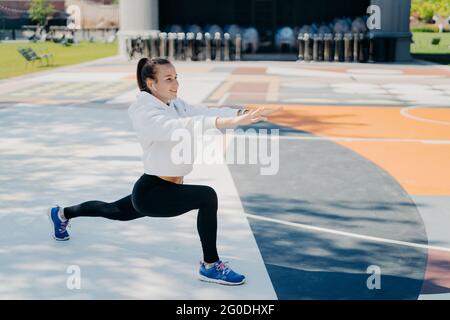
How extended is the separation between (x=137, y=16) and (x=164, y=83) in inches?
1043

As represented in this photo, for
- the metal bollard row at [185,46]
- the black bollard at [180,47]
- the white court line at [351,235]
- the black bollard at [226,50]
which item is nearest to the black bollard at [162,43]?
the metal bollard row at [185,46]

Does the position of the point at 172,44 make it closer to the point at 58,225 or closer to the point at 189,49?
the point at 189,49

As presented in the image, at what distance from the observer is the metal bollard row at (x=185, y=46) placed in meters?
29.1

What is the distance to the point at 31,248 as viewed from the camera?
546cm

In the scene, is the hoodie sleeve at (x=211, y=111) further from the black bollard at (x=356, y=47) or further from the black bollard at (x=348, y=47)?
the black bollard at (x=356, y=47)

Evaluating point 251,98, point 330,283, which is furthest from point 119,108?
point 330,283

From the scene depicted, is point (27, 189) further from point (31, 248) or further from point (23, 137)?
point (23, 137)

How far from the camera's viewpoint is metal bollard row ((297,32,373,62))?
94.3ft

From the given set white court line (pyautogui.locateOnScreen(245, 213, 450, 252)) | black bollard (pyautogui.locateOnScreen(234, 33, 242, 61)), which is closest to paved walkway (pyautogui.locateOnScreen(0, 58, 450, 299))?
white court line (pyautogui.locateOnScreen(245, 213, 450, 252))

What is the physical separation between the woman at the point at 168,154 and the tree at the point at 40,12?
6639 centimetres

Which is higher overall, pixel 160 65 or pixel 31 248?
pixel 160 65

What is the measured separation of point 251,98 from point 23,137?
22.8 feet

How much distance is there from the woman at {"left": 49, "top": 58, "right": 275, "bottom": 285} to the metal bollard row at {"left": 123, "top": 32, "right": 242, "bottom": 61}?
2469cm

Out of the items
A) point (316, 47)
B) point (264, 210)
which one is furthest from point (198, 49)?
point (264, 210)
